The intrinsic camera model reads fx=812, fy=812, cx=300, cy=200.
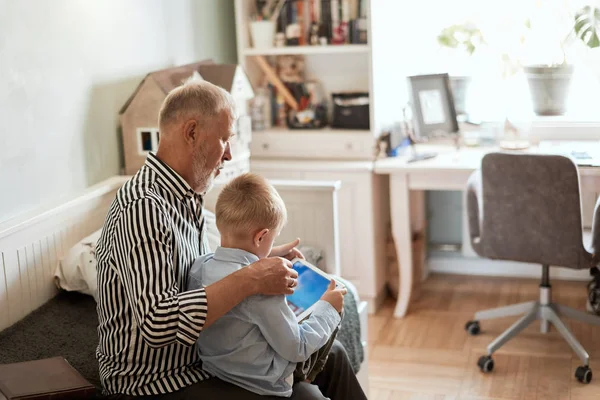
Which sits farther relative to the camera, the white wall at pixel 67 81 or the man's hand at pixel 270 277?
the white wall at pixel 67 81

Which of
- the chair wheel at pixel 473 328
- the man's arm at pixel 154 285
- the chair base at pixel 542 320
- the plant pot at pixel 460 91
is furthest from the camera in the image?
the plant pot at pixel 460 91

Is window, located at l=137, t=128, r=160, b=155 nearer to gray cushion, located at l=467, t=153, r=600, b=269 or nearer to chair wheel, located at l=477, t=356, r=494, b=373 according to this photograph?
gray cushion, located at l=467, t=153, r=600, b=269

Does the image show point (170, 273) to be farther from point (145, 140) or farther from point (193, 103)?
point (145, 140)

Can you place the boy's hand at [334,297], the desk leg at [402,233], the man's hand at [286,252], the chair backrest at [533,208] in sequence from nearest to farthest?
the boy's hand at [334,297] → the man's hand at [286,252] → the chair backrest at [533,208] → the desk leg at [402,233]

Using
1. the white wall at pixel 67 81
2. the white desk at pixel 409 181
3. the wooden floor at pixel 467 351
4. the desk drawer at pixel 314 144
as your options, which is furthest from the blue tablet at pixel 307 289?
the desk drawer at pixel 314 144

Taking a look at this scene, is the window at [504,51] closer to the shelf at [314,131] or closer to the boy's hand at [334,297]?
the shelf at [314,131]

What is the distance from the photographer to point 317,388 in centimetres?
204

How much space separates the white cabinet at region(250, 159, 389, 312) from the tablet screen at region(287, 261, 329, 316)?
1.70 meters

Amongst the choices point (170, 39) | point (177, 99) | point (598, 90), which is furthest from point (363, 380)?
point (598, 90)

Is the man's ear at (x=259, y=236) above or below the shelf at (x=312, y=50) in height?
below

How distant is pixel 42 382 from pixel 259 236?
1.96 ft

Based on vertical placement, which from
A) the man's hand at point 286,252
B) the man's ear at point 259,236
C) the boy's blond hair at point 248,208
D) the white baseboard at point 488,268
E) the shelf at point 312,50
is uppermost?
the shelf at point 312,50

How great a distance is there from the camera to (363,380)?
2920mm

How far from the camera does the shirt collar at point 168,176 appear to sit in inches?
76.4
